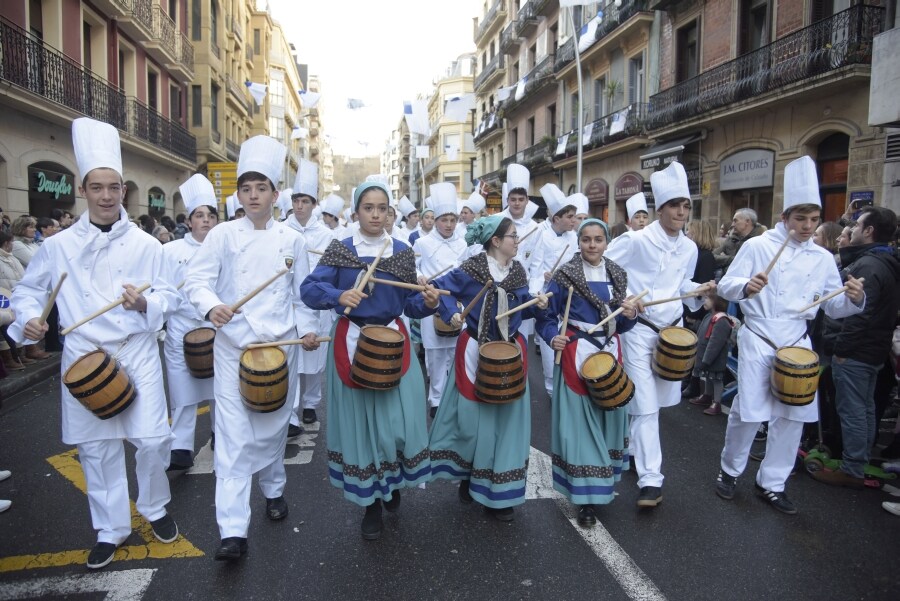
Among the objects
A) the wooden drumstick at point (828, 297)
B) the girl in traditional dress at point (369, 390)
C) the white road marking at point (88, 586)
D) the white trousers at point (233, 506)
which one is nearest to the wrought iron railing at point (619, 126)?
the wooden drumstick at point (828, 297)

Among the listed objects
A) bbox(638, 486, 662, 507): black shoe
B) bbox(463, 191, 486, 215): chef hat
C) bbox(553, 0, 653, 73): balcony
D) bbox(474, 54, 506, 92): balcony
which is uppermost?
bbox(474, 54, 506, 92): balcony

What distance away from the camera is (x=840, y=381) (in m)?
4.97

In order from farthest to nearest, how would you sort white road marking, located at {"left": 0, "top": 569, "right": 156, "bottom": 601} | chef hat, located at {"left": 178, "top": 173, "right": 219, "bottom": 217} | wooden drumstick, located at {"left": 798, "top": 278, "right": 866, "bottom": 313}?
chef hat, located at {"left": 178, "top": 173, "right": 219, "bottom": 217}
wooden drumstick, located at {"left": 798, "top": 278, "right": 866, "bottom": 313}
white road marking, located at {"left": 0, "top": 569, "right": 156, "bottom": 601}

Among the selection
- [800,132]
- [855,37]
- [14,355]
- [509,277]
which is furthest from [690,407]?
[800,132]

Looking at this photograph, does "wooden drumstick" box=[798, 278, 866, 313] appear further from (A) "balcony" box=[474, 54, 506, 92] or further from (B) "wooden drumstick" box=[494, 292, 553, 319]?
(A) "balcony" box=[474, 54, 506, 92]

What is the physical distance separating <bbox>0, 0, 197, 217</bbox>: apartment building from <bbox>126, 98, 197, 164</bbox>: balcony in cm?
4

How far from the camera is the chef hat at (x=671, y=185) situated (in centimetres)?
478

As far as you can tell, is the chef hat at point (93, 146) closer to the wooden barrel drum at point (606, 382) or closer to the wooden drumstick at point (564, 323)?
the wooden drumstick at point (564, 323)

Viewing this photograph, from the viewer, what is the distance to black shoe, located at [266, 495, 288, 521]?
417 centimetres

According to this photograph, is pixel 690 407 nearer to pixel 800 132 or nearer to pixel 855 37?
pixel 855 37

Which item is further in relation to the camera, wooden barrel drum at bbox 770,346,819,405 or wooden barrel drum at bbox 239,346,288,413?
wooden barrel drum at bbox 770,346,819,405

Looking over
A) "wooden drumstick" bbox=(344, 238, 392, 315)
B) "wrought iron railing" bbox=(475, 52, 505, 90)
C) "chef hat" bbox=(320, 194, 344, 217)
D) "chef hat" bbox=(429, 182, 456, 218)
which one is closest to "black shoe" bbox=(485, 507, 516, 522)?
"wooden drumstick" bbox=(344, 238, 392, 315)

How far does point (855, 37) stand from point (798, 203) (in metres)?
10.3

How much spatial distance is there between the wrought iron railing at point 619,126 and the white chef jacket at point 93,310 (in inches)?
764
